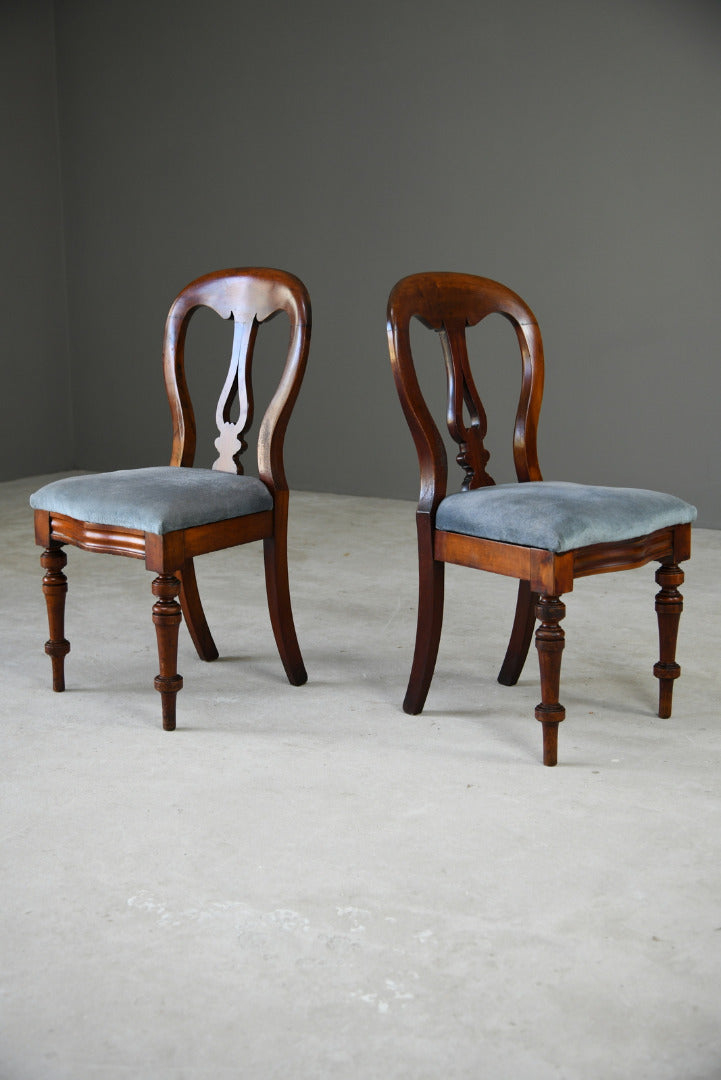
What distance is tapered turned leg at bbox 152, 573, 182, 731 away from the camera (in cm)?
217

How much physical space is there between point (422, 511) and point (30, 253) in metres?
4.22

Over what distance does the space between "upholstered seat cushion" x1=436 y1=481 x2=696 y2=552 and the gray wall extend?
4075mm

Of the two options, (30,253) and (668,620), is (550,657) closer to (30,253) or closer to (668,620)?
(668,620)

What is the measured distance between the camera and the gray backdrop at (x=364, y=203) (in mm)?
4355

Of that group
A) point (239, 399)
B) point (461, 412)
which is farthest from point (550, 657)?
point (239, 399)

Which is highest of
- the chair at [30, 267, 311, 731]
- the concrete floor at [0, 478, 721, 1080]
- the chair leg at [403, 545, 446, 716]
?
the chair at [30, 267, 311, 731]

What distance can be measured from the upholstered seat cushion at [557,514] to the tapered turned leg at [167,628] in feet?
1.78

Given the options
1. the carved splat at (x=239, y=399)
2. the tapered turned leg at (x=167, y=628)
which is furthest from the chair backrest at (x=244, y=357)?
the tapered turned leg at (x=167, y=628)

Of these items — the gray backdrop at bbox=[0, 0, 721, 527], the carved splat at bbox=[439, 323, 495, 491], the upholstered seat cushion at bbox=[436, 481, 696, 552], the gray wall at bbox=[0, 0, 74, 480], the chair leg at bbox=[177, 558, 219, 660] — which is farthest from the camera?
the gray wall at bbox=[0, 0, 74, 480]

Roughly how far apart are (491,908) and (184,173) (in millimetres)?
4645

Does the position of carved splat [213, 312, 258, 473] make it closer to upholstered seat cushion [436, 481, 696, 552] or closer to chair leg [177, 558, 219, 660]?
chair leg [177, 558, 219, 660]

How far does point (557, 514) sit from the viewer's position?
6.55 feet

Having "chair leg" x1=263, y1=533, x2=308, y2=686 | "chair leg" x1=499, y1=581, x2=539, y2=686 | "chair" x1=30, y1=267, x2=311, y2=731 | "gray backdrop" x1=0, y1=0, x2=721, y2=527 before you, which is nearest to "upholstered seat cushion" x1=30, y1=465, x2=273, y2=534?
"chair" x1=30, y1=267, x2=311, y2=731

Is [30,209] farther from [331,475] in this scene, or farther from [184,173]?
[331,475]
